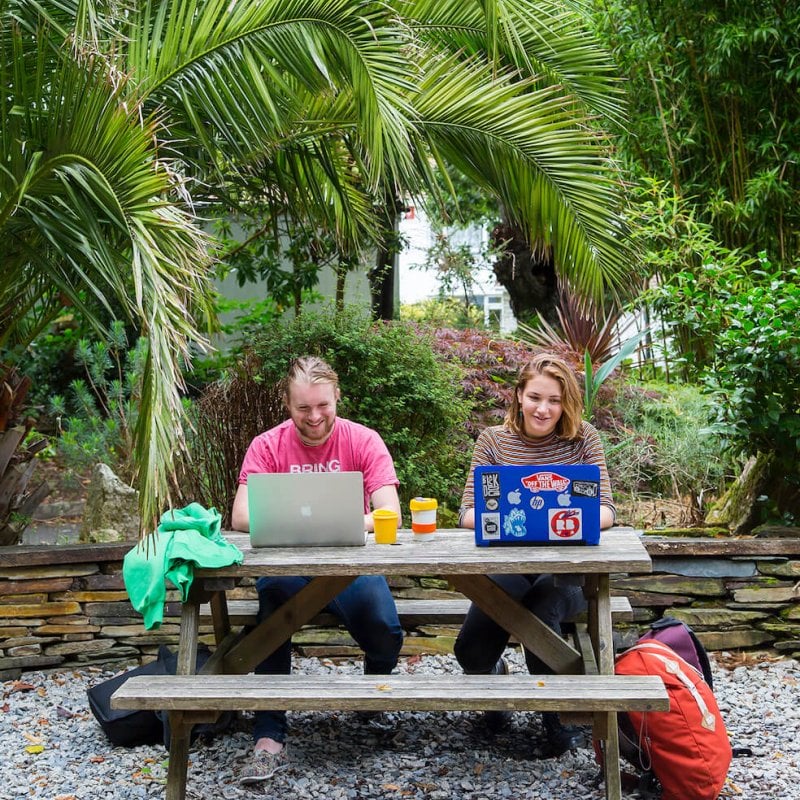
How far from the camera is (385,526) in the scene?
3096mm

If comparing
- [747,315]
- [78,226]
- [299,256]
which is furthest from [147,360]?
[299,256]

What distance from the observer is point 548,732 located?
330 centimetres

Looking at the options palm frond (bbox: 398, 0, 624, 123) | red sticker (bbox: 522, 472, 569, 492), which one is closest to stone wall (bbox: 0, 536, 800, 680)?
red sticker (bbox: 522, 472, 569, 492)

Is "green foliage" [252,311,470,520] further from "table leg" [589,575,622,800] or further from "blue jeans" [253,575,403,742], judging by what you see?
"table leg" [589,575,622,800]

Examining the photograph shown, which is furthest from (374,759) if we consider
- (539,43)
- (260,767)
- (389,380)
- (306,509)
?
(539,43)

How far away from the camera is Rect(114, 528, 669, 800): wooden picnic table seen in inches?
107

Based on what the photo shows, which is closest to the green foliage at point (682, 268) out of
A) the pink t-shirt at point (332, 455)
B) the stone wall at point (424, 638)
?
the stone wall at point (424, 638)

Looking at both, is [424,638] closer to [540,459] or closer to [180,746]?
[540,459]

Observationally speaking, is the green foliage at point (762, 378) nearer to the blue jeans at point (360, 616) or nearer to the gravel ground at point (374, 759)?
the gravel ground at point (374, 759)

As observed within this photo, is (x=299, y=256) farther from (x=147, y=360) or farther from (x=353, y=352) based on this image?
(x=147, y=360)

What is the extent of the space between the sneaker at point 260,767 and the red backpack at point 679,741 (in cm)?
110

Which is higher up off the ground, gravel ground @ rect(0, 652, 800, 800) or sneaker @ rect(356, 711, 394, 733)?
sneaker @ rect(356, 711, 394, 733)

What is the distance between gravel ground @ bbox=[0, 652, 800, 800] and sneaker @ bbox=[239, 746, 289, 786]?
4cm

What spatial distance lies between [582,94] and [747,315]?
1.85m
